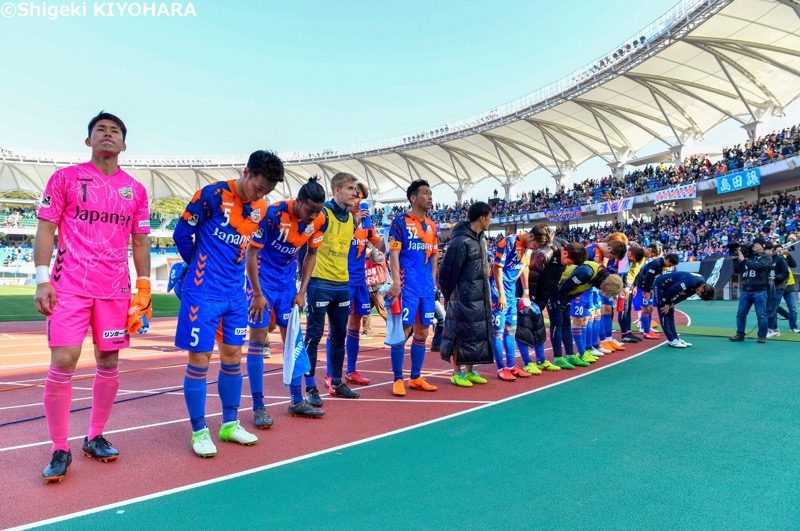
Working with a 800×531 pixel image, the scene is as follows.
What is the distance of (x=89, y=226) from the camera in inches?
122

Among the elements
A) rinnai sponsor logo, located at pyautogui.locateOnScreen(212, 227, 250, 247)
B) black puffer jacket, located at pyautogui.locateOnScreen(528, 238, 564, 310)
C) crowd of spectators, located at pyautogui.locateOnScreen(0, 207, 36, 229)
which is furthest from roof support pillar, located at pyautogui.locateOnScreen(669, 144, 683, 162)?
crowd of spectators, located at pyautogui.locateOnScreen(0, 207, 36, 229)

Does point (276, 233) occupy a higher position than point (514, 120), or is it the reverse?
point (514, 120)

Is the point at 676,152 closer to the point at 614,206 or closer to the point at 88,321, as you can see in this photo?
the point at 614,206

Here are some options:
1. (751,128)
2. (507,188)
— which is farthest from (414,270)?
(507,188)

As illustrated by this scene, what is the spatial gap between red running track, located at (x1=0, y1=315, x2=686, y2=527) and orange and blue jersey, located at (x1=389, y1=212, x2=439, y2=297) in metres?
1.13

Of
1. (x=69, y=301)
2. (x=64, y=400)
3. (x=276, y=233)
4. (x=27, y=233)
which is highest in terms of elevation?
(x=27, y=233)

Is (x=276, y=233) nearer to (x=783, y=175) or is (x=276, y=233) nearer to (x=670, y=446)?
(x=670, y=446)

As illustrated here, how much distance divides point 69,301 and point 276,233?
61.8 inches

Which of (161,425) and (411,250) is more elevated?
(411,250)

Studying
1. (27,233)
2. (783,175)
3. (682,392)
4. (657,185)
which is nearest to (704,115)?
(657,185)

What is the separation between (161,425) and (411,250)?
2.80 m

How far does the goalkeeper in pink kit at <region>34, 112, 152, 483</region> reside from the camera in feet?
9.77

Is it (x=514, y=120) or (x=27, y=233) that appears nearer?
(x=514, y=120)

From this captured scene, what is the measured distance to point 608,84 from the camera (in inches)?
1225
